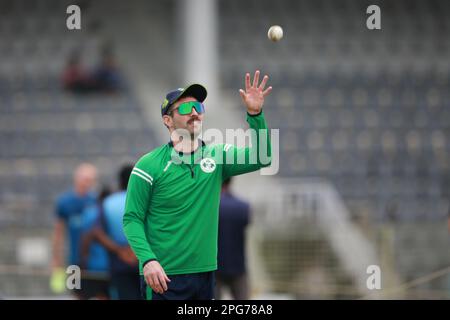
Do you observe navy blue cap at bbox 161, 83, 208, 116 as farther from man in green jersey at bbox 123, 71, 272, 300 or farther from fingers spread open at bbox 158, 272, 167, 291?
fingers spread open at bbox 158, 272, 167, 291

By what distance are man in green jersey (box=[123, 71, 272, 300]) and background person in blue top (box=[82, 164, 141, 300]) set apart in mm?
2668

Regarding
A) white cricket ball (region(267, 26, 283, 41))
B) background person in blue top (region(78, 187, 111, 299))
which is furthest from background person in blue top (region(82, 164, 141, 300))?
white cricket ball (region(267, 26, 283, 41))

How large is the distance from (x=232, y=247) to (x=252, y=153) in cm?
405

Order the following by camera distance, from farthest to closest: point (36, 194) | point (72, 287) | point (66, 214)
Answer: point (36, 194) → point (66, 214) → point (72, 287)

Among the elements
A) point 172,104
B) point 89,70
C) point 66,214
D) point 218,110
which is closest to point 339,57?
point 218,110

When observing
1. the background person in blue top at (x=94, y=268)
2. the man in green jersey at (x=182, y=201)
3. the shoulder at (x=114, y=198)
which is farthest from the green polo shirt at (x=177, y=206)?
the background person in blue top at (x=94, y=268)

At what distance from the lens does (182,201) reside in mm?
6281

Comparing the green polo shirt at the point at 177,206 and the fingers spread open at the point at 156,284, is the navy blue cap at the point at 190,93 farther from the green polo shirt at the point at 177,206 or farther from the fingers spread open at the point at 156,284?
the fingers spread open at the point at 156,284

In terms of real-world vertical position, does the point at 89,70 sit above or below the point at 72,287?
above

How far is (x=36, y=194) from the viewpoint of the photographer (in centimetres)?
1941

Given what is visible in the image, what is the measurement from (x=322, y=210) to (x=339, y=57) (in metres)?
6.51

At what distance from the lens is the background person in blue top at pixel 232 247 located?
10.1 meters

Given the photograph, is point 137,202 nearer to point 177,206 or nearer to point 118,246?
point 177,206
